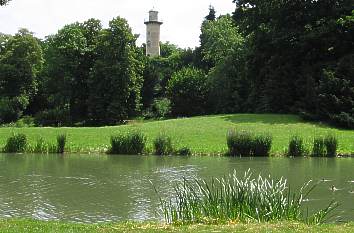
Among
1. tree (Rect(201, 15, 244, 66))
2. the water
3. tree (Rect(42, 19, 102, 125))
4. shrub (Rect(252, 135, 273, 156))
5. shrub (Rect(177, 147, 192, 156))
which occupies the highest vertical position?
tree (Rect(201, 15, 244, 66))

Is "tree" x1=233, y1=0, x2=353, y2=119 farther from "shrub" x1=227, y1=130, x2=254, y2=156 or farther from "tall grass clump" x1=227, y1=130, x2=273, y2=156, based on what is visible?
"shrub" x1=227, y1=130, x2=254, y2=156

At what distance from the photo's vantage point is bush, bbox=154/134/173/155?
31328 mm

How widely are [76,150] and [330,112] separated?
19.4 m

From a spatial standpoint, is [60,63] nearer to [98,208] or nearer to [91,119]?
[91,119]

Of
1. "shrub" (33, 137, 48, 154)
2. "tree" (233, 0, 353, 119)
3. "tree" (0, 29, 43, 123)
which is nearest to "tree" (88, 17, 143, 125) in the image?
"tree" (0, 29, 43, 123)

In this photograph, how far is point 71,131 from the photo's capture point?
125 feet

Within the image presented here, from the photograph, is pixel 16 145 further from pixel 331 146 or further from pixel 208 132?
pixel 331 146

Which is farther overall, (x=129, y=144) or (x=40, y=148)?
(x=40, y=148)

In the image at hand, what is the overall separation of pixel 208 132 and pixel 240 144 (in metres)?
6.60

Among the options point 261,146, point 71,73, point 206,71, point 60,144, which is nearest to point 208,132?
point 261,146

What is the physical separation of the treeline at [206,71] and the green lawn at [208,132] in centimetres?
308

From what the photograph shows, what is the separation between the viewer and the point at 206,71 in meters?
72.8

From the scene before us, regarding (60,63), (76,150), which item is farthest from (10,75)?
(76,150)

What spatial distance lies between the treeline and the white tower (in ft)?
63.9
